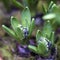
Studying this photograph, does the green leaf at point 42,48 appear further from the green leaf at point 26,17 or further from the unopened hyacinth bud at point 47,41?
the green leaf at point 26,17

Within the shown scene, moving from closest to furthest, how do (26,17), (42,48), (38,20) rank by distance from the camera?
(42,48) → (26,17) → (38,20)

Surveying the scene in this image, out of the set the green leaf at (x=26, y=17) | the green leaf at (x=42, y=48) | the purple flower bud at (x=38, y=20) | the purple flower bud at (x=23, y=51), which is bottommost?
the green leaf at (x=42, y=48)

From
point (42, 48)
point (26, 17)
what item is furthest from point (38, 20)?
point (42, 48)

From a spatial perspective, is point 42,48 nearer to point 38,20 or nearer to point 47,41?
point 47,41

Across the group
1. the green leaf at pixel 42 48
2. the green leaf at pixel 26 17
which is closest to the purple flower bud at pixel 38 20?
the green leaf at pixel 26 17

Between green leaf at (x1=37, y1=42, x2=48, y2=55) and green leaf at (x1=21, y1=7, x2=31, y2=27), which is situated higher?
green leaf at (x1=21, y1=7, x2=31, y2=27)

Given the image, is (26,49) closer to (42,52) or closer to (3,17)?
(42,52)

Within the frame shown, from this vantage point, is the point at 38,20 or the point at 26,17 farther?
the point at 38,20

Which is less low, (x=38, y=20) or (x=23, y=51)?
(x=38, y=20)

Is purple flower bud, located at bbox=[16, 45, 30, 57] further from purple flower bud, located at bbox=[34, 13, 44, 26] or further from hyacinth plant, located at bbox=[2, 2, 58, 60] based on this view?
purple flower bud, located at bbox=[34, 13, 44, 26]

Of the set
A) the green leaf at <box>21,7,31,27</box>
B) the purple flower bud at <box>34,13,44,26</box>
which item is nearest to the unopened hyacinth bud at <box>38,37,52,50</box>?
the green leaf at <box>21,7,31,27</box>
